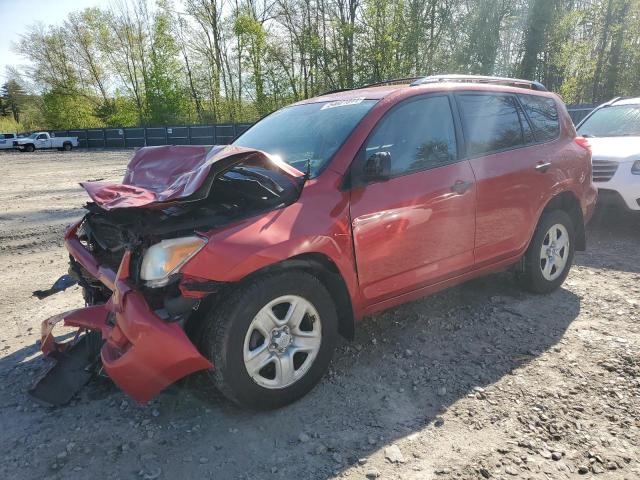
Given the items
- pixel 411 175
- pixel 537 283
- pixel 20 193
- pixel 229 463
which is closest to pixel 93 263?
pixel 229 463

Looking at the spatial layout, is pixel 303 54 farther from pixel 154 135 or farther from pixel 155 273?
pixel 155 273

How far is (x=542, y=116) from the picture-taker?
4.11 meters

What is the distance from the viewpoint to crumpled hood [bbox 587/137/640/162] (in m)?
5.99

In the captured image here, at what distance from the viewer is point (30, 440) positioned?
244 cm

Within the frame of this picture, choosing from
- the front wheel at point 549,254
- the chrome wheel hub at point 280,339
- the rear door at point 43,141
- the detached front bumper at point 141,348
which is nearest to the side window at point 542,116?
the front wheel at point 549,254

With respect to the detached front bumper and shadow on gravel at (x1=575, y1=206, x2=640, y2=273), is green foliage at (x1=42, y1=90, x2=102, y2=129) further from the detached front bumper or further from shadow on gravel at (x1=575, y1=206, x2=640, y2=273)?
the detached front bumper

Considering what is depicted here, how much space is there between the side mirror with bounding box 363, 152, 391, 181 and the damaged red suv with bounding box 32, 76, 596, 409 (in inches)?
0.5

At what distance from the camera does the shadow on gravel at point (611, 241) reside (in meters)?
5.09

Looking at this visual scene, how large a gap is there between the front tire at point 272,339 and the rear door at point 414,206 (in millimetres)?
410

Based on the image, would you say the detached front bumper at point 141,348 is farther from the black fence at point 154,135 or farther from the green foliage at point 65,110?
Answer: the green foliage at point 65,110

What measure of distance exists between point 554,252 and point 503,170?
1138mm

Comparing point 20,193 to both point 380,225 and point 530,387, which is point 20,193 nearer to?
point 380,225

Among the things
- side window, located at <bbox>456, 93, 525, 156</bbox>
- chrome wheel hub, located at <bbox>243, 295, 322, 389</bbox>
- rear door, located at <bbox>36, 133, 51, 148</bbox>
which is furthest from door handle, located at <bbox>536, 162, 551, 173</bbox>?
rear door, located at <bbox>36, 133, 51, 148</bbox>

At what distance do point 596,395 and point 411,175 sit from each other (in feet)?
5.71
